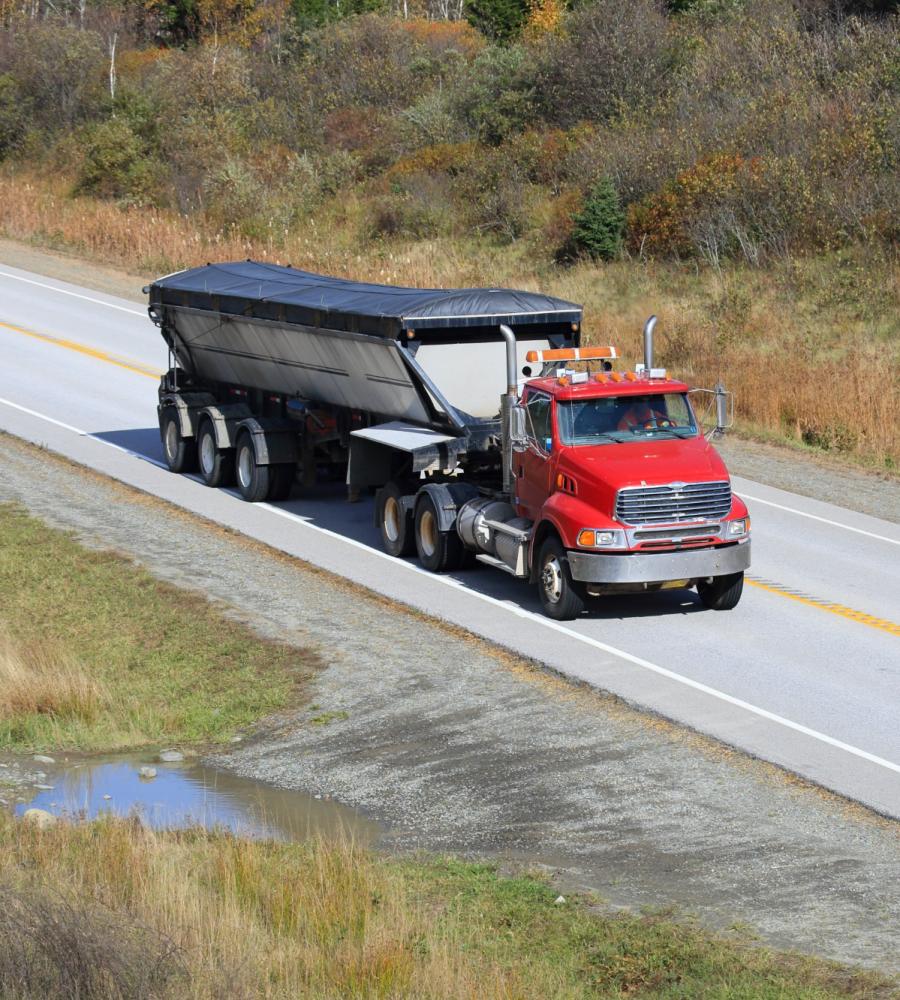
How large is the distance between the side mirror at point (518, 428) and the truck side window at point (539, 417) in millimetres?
68

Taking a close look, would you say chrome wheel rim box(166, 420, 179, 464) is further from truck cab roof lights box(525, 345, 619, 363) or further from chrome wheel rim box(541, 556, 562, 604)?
chrome wheel rim box(541, 556, 562, 604)

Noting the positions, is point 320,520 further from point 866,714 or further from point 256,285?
point 866,714

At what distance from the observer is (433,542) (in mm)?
18031

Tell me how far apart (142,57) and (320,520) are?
1911 inches

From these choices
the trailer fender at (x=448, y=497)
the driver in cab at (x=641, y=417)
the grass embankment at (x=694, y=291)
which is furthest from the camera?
the grass embankment at (x=694, y=291)

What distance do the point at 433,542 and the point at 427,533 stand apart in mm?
176

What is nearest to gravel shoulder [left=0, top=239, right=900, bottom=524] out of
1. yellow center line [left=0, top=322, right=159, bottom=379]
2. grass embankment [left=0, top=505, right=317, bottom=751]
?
grass embankment [left=0, top=505, right=317, bottom=751]

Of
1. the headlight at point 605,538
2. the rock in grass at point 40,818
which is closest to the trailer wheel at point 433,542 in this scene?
the headlight at point 605,538

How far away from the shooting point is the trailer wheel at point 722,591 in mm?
16122

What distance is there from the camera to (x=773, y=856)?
396 inches

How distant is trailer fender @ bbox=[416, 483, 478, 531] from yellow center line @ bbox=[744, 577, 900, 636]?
336 cm

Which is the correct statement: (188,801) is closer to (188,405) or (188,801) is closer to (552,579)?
(552,579)

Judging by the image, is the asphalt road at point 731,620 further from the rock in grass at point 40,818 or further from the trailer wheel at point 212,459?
the rock in grass at point 40,818

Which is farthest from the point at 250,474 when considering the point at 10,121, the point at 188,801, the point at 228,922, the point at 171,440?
the point at 10,121
